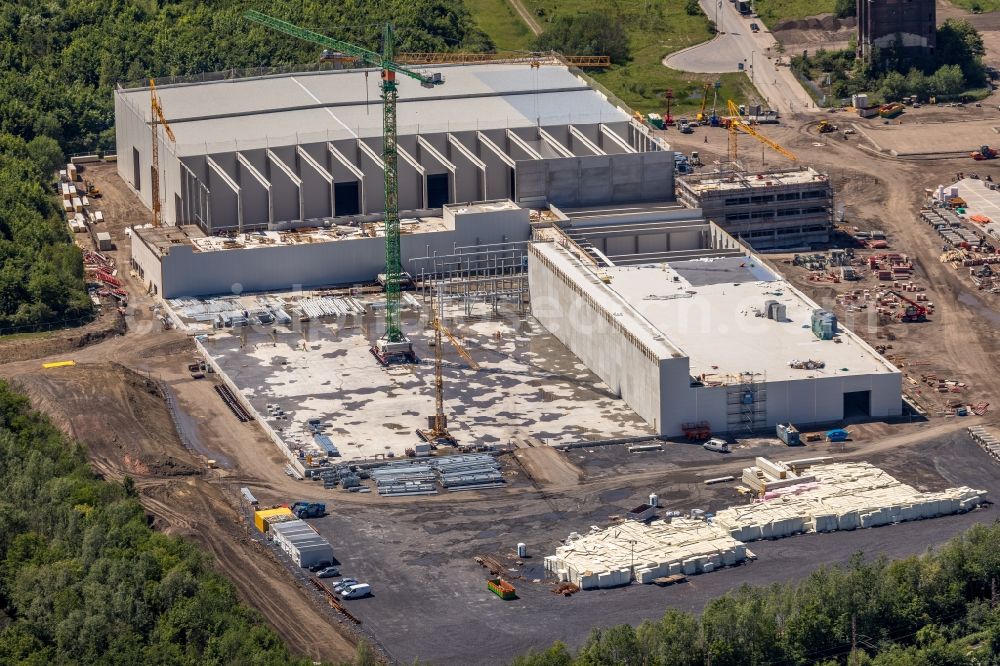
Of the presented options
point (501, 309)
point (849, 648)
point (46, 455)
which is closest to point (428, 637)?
point (849, 648)

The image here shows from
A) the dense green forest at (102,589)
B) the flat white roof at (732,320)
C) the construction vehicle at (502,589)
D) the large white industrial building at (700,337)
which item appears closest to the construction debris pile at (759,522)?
the construction vehicle at (502,589)

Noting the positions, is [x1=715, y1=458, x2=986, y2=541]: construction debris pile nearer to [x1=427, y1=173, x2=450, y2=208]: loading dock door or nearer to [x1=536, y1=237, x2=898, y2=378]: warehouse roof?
[x1=536, y1=237, x2=898, y2=378]: warehouse roof

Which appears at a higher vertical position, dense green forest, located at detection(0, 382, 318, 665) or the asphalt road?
dense green forest, located at detection(0, 382, 318, 665)

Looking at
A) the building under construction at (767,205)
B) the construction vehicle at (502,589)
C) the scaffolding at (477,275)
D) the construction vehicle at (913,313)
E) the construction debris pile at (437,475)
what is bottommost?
the construction vehicle at (502,589)

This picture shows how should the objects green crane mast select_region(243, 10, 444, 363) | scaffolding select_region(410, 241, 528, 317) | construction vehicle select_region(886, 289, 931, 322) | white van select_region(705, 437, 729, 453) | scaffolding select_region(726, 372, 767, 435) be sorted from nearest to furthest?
white van select_region(705, 437, 729, 453) → scaffolding select_region(726, 372, 767, 435) → green crane mast select_region(243, 10, 444, 363) → construction vehicle select_region(886, 289, 931, 322) → scaffolding select_region(410, 241, 528, 317)

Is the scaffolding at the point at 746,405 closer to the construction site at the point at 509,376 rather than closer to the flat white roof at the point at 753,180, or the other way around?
the construction site at the point at 509,376

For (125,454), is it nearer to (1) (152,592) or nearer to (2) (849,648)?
(1) (152,592)

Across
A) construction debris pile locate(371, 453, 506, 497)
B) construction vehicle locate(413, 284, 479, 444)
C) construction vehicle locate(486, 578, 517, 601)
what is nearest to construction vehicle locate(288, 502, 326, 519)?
construction debris pile locate(371, 453, 506, 497)
